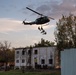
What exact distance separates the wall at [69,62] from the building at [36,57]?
174 feet

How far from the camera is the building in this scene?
3883 inches

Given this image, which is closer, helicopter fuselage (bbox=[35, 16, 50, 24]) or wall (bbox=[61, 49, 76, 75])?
helicopter fuselage (bbox=[35, 16, 50, 24])

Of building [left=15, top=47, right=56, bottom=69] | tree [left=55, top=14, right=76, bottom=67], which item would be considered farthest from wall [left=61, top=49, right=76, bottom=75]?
building [left=15, top=47, right=56, bottom=69]

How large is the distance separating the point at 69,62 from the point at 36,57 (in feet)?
204

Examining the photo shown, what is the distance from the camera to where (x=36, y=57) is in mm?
103562

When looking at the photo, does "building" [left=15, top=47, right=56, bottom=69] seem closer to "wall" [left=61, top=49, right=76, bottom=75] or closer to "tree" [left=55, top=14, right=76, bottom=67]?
"tree" [left=55, top=14, right=76, bottom=67]

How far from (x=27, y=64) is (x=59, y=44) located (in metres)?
24.5

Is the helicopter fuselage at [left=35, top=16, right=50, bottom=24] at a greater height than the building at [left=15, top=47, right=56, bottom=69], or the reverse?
the helicopter fuselage at [left=35, top=16, right=50, bottom=24]

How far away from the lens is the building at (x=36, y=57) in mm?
98625

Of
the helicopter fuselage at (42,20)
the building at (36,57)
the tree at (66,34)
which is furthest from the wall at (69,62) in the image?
the building at (36,57)

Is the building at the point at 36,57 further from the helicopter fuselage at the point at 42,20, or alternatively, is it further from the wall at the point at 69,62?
the helicopter fuselage at the point at 42,20

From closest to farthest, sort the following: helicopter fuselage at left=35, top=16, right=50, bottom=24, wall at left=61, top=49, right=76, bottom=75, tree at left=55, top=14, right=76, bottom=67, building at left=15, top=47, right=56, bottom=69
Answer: helicopter fuselage at left=35, top=16, right=50, bottom=24
wall at left=61, top=49, right=76, bottom=75
tree at left=55, top=14, right=76, bottom=67
building at left=15, top=47, right=56, bottom=69

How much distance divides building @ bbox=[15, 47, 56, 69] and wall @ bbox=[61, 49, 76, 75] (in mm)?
53173

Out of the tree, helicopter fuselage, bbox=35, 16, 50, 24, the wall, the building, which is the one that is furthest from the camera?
the building
